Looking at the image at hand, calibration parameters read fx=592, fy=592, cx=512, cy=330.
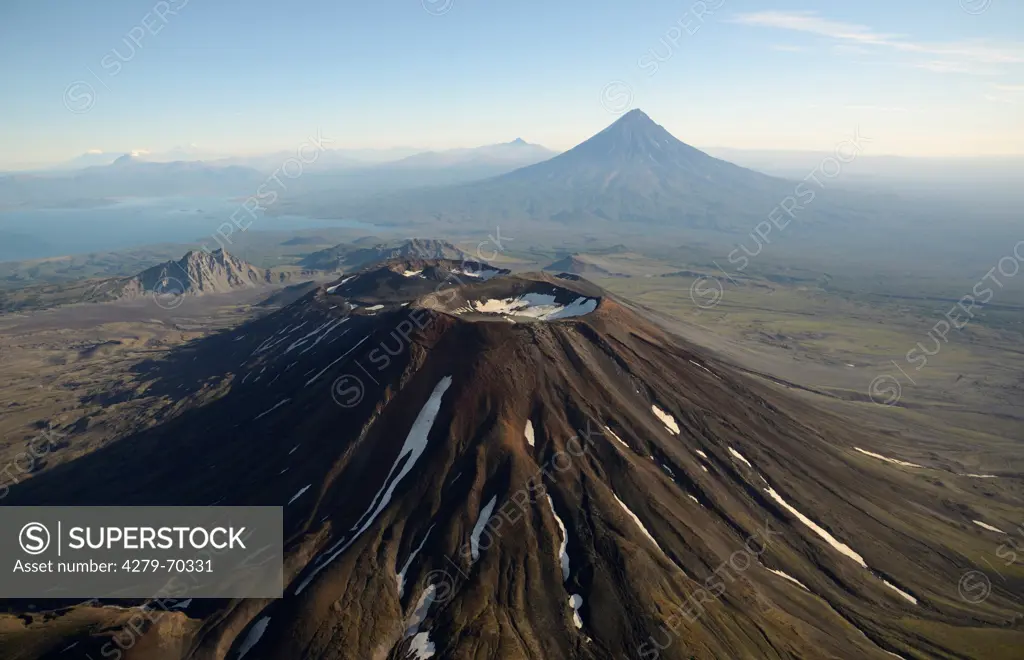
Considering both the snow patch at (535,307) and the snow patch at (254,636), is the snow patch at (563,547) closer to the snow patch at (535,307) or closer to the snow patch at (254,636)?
the snow patch at (254,636)

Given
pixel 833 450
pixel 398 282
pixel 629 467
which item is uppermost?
pixel 398 282

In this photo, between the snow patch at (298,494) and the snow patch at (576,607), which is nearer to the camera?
the snow patch at (576,607)

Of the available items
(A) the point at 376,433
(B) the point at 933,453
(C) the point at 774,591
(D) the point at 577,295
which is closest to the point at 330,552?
(A) the point at 376,433

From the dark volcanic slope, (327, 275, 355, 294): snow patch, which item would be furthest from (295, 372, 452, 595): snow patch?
(327, 275, 355, 294): snow patch

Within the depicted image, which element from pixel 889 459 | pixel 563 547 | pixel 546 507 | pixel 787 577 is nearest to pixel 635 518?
pixel 563 547

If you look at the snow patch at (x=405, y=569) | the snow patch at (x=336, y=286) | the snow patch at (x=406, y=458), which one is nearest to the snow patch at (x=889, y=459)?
the snow patch at (x=406, y=458)

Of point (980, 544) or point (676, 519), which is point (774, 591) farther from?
point (980, 544)

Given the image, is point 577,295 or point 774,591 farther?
point 577,295
